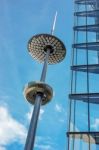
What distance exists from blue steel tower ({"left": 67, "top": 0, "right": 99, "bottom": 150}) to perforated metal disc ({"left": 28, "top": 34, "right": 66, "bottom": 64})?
19.7 ft

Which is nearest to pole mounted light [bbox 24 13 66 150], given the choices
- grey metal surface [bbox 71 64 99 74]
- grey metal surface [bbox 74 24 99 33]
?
grey metal surface [bbox 71 64 99 74]

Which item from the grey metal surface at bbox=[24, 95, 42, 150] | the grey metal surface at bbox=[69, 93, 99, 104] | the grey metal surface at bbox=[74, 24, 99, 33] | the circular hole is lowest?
the grey metal surface at bbox=[24, 95, 42, 150]

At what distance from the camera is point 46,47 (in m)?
16.6

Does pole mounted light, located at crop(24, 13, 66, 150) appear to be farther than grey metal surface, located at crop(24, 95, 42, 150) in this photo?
Yes

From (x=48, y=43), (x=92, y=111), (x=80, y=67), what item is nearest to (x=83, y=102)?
(x=92, y=111)

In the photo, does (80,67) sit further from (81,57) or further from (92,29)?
(92,29)

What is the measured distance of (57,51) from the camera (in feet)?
55.2

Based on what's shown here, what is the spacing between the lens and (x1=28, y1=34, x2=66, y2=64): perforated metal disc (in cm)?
1623

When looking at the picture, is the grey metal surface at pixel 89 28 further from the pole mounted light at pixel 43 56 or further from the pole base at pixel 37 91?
the pole base at pixel 37 91

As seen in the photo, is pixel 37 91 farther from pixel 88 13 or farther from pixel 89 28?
pixel 88 13

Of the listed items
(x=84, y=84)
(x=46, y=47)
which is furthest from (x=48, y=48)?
(x=84, y=84)

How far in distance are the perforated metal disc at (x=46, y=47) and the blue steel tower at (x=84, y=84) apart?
5992 millimetres

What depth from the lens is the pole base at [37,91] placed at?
12.8m

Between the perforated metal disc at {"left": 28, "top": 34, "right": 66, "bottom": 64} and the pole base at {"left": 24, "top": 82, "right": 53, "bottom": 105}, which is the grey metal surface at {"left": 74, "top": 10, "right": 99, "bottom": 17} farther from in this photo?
the pole base at {"left": 24, "top": 82, "right": 53, "bottom": 105}
